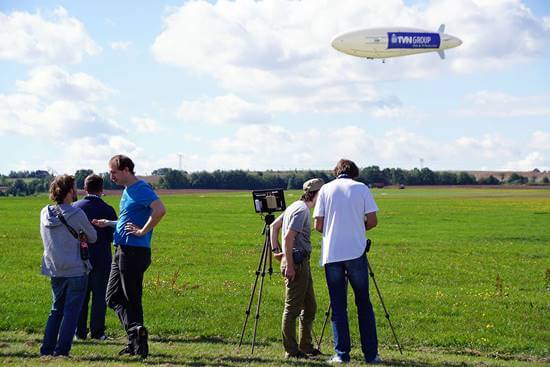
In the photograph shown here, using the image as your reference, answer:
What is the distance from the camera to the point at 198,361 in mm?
9562

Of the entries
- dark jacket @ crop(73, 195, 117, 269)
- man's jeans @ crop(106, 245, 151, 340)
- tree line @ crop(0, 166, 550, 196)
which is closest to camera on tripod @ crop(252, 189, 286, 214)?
man's jeans @ crop(106, 245, 151, 340)

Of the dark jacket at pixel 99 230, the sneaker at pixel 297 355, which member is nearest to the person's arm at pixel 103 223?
the dark jacket at pixel 99 230

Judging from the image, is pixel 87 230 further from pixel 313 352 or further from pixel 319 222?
pixel 313 352

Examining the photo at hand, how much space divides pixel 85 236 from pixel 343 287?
316cm

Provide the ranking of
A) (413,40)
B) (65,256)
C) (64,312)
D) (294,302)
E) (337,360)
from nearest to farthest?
1. (65,256)
2. (64,312)
3. (337,360)
4. (294,302)
5. (413,40)

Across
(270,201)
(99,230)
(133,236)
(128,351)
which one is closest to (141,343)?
(128,351)

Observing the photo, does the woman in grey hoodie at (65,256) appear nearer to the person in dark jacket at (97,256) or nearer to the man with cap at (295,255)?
the person in dark jacket at (97,256)

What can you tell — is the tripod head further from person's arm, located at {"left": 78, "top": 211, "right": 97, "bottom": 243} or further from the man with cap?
person's arm, located at {"left": 78, "top": 211, "right": 97, "bottom": 243}

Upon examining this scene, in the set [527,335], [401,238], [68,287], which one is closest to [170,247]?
[401,238]

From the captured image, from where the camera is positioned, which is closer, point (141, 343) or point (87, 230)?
point (87, 230)

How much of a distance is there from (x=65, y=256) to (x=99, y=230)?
1.92 meters

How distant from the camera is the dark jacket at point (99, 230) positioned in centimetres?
1094

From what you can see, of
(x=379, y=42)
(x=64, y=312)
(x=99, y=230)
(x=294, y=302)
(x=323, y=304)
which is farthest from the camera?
(x=379, y=42)

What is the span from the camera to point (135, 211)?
9.63 m
